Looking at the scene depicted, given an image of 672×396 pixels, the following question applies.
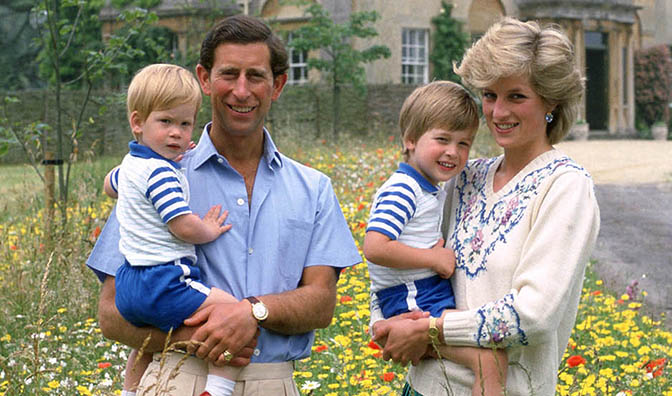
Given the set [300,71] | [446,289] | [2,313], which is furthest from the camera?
[300,71]

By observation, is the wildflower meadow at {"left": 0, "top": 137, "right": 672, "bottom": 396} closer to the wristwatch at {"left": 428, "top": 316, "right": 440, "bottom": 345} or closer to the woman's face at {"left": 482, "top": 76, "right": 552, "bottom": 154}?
the wristwatch at {"left": 428, "top": 316, "right": 440, "bottom": 345}

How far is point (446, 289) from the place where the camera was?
3000 millimetres

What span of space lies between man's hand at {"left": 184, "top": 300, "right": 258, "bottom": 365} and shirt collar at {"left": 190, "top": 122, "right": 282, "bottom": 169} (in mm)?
588

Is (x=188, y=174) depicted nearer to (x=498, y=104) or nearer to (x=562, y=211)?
(x=498, y=104)

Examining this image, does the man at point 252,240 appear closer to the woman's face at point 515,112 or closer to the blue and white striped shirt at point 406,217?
the blue and white striped shirt at point 406,217

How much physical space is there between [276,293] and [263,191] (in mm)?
404

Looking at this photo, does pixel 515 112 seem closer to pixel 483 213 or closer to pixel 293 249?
pixel 483 213

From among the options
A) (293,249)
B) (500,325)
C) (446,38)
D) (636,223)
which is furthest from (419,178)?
(446,38)

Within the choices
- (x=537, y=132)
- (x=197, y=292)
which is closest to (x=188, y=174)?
(x=197, y=292)

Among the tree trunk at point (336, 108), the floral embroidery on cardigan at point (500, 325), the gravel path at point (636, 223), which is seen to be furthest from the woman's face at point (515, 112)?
the tree trunk at point (336, 108)

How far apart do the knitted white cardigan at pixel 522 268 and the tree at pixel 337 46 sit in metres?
19.1

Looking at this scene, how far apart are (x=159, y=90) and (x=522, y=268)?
1385 millimetres

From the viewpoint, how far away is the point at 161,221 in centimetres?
286

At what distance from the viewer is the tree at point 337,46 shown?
22188 mm
